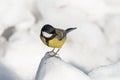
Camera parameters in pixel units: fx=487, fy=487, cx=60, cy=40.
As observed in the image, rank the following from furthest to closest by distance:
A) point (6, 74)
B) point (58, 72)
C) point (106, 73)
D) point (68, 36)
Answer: point (68, 36)
point (6, 74)
point (106, 73)
point (58, 72)

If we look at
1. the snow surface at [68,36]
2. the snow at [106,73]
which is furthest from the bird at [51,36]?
the snow surface at [68,36]

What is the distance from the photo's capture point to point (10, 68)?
13.5ft

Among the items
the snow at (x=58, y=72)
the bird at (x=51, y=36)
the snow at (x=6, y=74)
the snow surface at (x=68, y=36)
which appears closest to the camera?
the snow at (x=58, y=72)

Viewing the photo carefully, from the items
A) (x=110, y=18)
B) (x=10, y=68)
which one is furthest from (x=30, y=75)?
(x=110, y=18)

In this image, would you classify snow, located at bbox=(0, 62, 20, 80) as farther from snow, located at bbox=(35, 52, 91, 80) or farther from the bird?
snow, located at bbox=(35, 52, 91, 80)

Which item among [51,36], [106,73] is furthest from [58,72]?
[106,73]

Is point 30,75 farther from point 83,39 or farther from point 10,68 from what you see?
point 83,39

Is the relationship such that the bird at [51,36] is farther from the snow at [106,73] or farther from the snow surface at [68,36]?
the snow surface at [68,36]

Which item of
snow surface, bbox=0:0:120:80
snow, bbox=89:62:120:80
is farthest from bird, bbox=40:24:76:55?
snow surface, bbox=0:0:120:80

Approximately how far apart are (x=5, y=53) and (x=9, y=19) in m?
0.36

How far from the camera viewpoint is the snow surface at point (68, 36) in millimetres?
4180

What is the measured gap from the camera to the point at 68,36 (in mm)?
4391

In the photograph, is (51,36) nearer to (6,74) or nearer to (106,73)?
(106,73)

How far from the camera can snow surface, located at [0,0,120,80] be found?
4.18 metres
